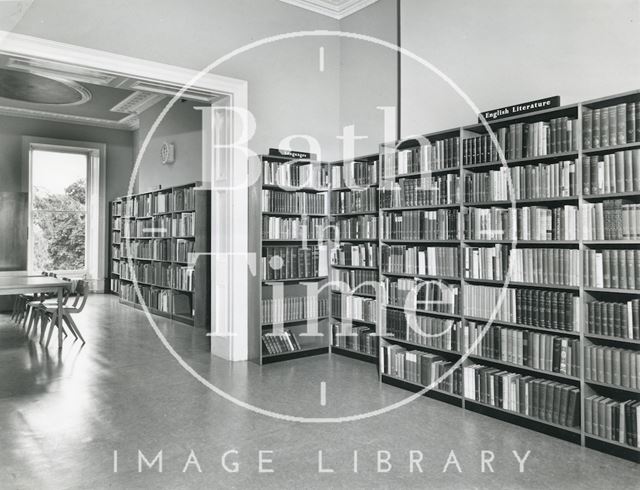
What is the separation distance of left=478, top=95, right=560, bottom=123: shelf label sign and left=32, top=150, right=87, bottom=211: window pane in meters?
11.0

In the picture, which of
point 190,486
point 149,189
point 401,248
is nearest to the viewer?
point 190,486

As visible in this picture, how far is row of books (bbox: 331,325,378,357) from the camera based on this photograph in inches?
230

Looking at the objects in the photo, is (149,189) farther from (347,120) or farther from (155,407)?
(155,407)

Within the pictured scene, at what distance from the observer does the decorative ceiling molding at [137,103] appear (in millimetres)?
10141

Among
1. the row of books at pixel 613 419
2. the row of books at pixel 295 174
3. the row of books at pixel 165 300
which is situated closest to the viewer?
the row of books at pixel 613 419

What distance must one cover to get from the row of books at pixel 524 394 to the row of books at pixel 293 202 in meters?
2.89

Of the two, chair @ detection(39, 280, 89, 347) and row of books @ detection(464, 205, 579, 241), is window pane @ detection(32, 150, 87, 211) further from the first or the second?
row of books @ detection(464, 205, 579, 241)

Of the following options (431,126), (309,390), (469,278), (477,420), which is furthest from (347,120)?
(477,420)

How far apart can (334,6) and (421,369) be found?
5.12 m

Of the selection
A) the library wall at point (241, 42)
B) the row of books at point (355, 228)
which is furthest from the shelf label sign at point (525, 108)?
the library wall at point (241, 42)

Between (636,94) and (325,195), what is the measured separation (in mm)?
3749

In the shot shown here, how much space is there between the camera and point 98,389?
4.78 meters

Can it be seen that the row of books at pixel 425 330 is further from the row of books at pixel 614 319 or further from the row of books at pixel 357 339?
the row of books at pixel 614 319
